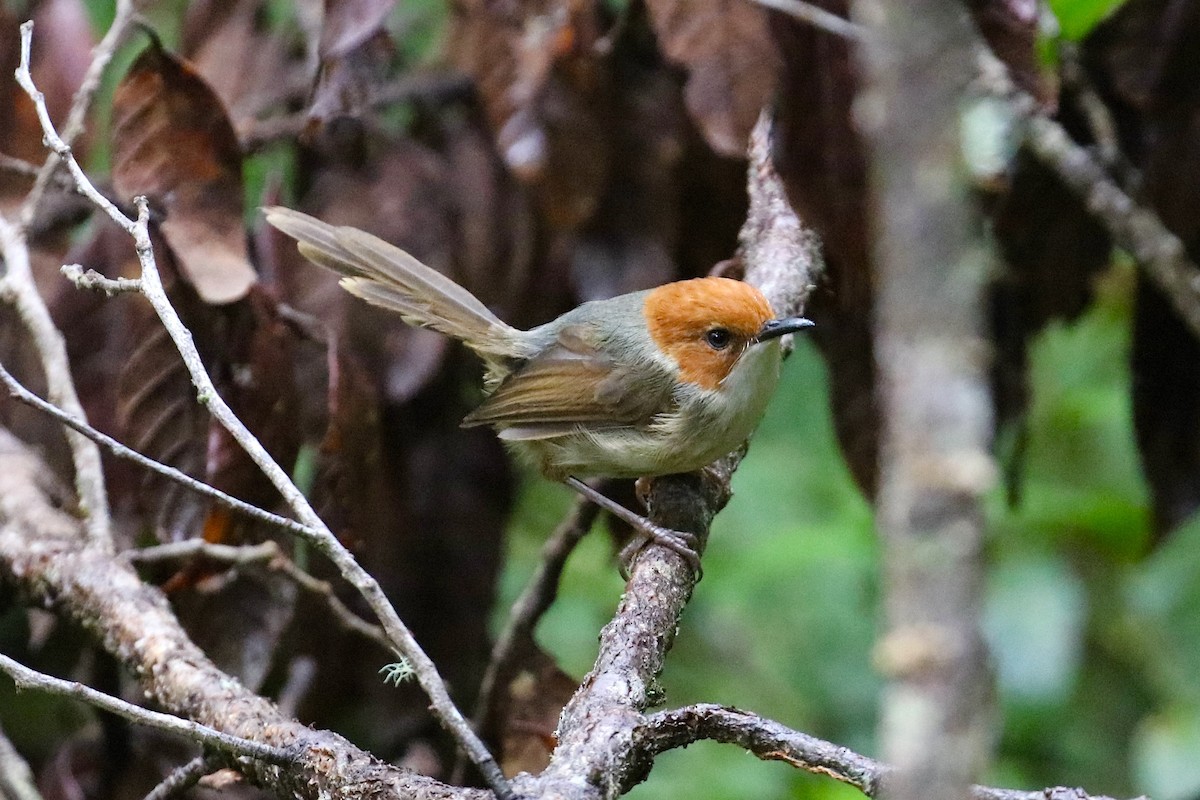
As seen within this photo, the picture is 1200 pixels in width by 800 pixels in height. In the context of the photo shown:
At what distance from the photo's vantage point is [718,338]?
12.2 ft

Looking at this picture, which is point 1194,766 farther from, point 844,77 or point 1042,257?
point 844,77

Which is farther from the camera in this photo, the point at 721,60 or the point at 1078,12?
the point at 1078,12

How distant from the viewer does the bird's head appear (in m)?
3.47

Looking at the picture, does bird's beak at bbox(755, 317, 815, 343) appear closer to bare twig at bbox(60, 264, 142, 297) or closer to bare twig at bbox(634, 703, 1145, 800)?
bare twig at bbox(634, 703, 1145, 800)

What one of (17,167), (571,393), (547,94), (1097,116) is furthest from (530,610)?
(1097,116)

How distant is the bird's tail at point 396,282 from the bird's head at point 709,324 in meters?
0.52

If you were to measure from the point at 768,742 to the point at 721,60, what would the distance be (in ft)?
5.87

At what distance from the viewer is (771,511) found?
5.50 m

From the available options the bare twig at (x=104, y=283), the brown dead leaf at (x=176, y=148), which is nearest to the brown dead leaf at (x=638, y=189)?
the brown dead leaf at (x=176, y=148)

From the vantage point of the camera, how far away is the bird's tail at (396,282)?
11.2 ft

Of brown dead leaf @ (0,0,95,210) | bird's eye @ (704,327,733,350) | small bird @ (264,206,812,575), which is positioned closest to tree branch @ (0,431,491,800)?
brown dead leaf @ (0,0,95,210)

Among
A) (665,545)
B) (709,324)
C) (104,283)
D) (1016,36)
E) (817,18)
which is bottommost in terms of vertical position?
(104,283)

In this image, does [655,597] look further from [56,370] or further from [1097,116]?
[1097,116]

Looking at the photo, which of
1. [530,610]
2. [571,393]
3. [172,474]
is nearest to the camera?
[172,474]
